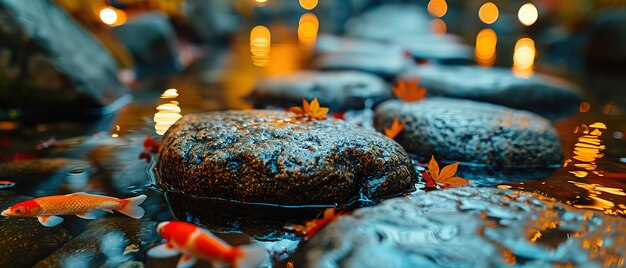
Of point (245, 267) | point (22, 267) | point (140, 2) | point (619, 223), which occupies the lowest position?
point (22, 267)

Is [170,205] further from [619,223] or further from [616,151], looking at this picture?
[616,151]

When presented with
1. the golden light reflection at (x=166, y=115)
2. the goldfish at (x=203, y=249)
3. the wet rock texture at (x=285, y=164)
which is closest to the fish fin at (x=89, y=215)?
the wet rock texture at (x=285, y=164)

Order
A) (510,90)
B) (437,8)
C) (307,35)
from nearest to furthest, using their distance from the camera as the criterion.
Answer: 1. (510,90)
2. (307,35)
3. (437,8)

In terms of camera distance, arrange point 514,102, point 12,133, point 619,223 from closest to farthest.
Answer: point 619,223
point 12,133
point 514,102

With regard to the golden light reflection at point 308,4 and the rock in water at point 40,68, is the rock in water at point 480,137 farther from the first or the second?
the golden light reflection at point 308,4

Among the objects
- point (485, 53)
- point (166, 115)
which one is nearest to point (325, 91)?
point (166, 115)

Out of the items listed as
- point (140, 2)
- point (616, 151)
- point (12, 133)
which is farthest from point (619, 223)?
point (140, 2)

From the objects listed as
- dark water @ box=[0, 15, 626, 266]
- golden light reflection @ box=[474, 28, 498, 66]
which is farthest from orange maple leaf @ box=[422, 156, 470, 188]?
golden light reflection @ box=[474, 28, 498, 66]

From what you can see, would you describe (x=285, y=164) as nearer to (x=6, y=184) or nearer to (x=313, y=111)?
(x=313, y=111)
